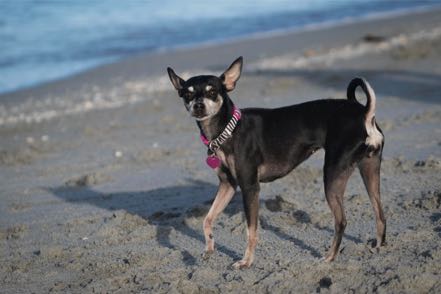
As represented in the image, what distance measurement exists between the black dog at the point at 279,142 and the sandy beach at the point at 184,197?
0.37 meters

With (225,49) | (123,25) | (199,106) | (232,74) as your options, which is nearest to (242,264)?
(199,106)

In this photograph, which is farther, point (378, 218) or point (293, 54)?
point (293, 54)

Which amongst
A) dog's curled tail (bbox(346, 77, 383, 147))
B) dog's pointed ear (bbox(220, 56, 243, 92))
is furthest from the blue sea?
dog's curled tail (bbox(346, 77, 383, 147))

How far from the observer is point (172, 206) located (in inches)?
300

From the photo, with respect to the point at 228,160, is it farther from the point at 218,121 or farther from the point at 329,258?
the point at 329,258

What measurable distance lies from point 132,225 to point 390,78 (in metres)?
7.51

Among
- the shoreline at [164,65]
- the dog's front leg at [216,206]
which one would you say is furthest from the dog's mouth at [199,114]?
the shoreline at [164,65]

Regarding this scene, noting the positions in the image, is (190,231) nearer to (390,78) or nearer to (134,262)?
(134,262)

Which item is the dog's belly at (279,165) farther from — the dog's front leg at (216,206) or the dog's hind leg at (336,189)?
the dog's hind leg at (336,189)

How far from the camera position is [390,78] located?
515 inches

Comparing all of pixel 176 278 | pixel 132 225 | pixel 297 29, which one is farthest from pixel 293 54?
pixel 176 278

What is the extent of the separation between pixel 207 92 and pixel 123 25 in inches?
870

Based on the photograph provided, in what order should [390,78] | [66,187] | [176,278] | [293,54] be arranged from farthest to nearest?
[293,54], [390,78], [66,187], [176,278]

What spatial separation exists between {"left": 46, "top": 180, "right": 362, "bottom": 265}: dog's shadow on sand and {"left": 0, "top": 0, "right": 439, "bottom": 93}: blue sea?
29.9ft
